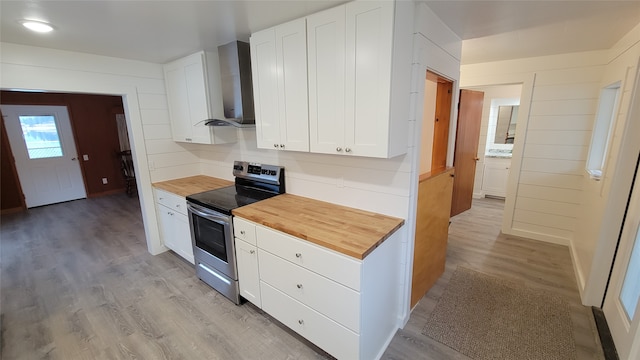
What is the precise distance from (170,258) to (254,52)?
105 inches

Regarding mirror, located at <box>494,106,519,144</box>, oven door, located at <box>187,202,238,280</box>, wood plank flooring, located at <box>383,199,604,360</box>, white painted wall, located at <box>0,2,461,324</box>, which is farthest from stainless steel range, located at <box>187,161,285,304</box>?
mirror, located at <box>494,106,519,144</box>

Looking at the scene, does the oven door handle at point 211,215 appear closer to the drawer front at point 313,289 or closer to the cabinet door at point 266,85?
the drawer front at point 313,289

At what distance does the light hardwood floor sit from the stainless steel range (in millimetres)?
213

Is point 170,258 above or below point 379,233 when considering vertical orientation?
below

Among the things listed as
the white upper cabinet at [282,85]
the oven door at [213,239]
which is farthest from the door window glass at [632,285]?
the oven door at [213,239]

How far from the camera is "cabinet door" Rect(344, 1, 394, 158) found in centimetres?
149

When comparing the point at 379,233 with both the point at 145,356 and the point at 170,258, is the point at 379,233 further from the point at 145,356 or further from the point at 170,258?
the point at 170,258

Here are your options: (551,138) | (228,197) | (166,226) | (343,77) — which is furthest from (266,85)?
(551,138)

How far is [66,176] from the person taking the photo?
5.64 m

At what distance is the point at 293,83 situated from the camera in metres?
1.96

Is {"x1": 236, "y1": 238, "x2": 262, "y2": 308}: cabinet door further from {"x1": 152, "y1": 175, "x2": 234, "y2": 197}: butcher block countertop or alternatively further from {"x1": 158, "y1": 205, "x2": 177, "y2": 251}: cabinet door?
{"x1": 158, "y1": 205, "x2": 177, "y2": 251}: cabinet door

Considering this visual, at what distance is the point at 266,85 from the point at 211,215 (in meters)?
1.23

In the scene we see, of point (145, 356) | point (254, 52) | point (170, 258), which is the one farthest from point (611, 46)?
point (170, 258)

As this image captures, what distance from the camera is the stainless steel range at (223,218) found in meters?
2.29
